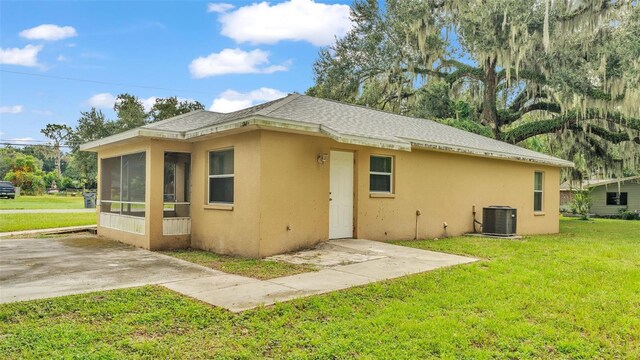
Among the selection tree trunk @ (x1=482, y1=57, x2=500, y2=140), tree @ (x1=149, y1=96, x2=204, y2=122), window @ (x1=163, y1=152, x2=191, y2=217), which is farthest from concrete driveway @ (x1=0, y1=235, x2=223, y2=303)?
tree @ (x1=149, y1=96, x2=204, y2=122)

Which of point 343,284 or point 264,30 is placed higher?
point 264,30

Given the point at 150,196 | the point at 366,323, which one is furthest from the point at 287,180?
the point at 366,323

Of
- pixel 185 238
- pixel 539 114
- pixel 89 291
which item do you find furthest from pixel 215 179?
pixel 539 114

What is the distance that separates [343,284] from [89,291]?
134 inches

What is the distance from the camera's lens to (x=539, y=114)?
22734 mm

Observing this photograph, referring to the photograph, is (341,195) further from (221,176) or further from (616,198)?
(616,198)

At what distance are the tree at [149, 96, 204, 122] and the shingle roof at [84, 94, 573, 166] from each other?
24.0 meters

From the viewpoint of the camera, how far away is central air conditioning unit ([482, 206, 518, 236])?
12.2m

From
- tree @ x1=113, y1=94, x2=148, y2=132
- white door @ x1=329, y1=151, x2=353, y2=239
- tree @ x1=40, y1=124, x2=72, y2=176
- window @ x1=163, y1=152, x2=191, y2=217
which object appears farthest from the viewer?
tree @ x1=40, y1=124, x2=72, y2=176

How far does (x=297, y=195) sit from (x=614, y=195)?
29.9 metres

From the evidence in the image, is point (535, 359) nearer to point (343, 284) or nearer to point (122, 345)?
point (343, 284)

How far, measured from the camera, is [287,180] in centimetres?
865

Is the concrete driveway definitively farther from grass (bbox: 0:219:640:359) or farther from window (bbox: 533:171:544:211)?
window (bbox: 533:171:544:211)

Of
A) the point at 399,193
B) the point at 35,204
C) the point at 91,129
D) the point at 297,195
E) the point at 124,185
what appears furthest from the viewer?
the point at 91,129
